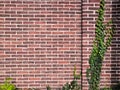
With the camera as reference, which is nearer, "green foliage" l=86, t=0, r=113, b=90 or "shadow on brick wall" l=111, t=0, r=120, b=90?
"green foliage" l=86, t=0, r=113, b=90

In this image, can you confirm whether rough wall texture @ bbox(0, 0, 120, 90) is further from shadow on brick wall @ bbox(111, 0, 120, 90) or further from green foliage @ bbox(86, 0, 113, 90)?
green foliage @ bbox(86, 0, 113, 90)

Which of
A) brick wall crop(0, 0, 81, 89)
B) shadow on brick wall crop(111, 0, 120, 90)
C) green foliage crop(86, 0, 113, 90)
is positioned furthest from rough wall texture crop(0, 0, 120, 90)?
green foliage crop(86, 0, 113, 90)

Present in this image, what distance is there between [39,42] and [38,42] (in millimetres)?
21

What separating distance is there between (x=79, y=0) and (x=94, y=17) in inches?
20.9

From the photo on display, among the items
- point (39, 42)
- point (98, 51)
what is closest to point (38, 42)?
point (39, 42)

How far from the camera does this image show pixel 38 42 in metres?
6.43

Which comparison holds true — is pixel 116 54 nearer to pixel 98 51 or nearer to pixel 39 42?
pixel 98 51

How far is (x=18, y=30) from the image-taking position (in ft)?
21.1

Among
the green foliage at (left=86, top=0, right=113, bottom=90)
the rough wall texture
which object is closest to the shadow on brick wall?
the rough wall texture

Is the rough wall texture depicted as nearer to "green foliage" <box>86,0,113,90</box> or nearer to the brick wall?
the brick wall

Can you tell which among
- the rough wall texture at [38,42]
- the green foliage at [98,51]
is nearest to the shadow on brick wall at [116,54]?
the rough wall texture at [38,42]

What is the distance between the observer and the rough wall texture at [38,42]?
642 cm

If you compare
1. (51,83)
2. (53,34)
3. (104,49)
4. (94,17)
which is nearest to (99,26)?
(104,49)

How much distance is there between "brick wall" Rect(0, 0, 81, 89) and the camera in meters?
6.42
